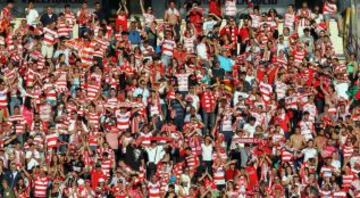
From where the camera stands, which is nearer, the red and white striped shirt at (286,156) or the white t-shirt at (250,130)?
the red and white striped shirt at (286,156)

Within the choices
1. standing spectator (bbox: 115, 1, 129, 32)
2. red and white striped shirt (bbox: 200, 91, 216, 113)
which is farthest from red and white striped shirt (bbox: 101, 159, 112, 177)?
standing spectator (bbox: 115, 1, 129, 32)

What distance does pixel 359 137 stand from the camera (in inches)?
1666

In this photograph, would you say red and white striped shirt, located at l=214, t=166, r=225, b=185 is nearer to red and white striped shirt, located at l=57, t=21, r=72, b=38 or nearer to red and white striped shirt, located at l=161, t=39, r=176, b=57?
red and white striped shirt, located at l=161, t=39, r=176, b=57

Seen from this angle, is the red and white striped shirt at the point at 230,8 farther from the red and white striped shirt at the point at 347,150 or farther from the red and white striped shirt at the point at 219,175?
the red and white striped shirt at the point at 219,175

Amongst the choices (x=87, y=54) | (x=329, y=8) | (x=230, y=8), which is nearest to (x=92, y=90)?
(x=87, y=54)

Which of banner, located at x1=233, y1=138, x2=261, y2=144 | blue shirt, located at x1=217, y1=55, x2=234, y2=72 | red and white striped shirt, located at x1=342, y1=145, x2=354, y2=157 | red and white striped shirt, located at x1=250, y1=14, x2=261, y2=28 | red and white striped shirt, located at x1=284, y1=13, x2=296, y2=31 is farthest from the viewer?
red and white striped shirt, located at x1=284, y1=13, x2=296, y2=31

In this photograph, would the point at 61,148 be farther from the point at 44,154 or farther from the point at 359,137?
the point at 359,137

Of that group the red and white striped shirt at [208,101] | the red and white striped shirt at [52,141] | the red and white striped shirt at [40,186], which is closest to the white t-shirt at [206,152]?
the red and white striped shirt at [208,101]

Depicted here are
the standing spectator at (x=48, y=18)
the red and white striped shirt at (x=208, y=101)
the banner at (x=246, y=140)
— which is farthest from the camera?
the standing spectator at (x=48, y=18)

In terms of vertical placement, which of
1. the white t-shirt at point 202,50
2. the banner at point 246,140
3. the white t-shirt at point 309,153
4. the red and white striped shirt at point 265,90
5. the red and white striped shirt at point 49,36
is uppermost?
the red and white striped shirt at point 49,36

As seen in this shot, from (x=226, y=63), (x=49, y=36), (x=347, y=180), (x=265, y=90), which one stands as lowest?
(x=347, y=180)

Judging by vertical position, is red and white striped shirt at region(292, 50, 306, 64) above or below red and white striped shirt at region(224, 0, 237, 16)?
below

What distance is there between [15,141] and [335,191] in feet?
27.7

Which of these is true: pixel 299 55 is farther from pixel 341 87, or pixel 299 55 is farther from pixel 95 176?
pixel 95 176
